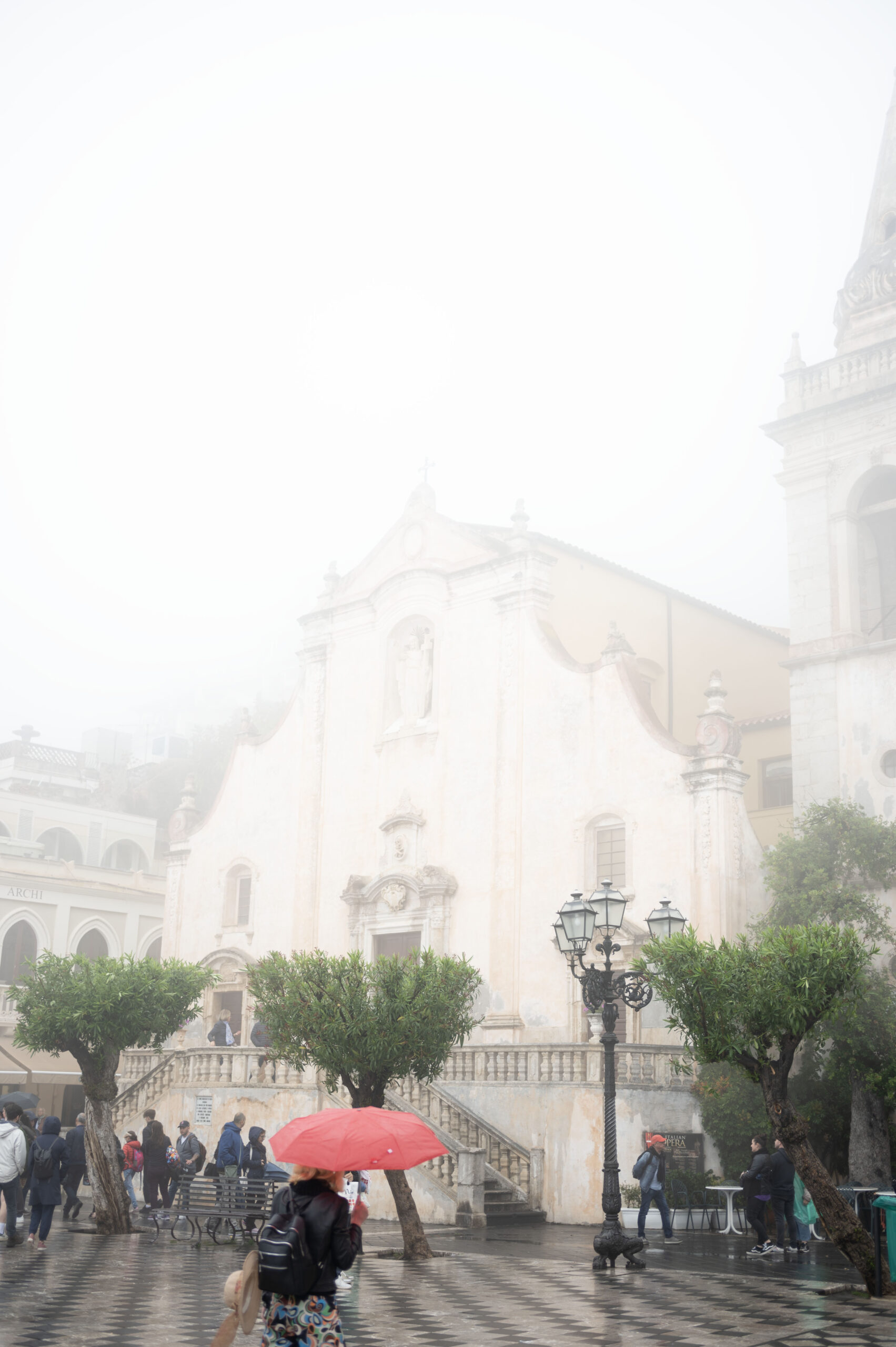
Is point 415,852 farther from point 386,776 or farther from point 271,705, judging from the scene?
point 271,705

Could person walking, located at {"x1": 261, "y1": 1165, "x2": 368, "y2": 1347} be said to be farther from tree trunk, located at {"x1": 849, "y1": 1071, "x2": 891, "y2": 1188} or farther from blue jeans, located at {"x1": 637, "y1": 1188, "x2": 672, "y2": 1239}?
tree trunk, located at {"x1": 849, "y1": 1071, "x2": 891, "y2": 1188}

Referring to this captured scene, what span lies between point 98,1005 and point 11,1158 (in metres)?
3.25

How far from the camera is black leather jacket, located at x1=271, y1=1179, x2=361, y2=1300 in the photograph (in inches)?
270

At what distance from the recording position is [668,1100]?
22.7m

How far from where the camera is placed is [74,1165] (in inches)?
821

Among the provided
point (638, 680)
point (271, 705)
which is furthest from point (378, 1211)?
point (271, 705)

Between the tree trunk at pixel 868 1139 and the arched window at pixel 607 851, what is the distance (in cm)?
716

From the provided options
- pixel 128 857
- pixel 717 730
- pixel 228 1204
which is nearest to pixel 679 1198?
pixel 228 1204

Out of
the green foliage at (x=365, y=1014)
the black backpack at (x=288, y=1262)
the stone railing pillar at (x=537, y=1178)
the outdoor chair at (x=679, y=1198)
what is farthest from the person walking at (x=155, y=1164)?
the black backpack at (x=288, y=1262)

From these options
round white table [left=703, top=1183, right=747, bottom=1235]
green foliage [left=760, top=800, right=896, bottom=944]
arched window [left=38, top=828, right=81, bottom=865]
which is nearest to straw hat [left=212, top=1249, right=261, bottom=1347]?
round white table [left=703, top=1183, right=747, bottom=1235]

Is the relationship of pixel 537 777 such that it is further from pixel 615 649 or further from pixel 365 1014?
pixel 365 1014

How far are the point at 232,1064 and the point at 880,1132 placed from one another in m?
12.2

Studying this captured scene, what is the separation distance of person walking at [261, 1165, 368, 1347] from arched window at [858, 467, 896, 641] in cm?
2137

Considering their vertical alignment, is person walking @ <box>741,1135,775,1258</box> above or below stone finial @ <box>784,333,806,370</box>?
below
